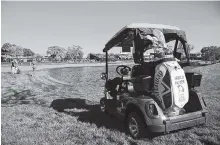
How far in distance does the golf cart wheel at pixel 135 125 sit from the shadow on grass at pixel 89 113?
55 centimetres

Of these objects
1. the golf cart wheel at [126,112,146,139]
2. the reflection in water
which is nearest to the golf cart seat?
the golf cart wheel at [126,112,146,139]

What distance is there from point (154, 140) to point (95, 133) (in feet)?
4.58

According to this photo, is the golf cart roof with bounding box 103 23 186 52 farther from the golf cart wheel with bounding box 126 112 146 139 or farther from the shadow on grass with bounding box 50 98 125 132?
the shadow on grass with bounding box 50 98 125 132

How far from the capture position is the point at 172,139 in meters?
4.06

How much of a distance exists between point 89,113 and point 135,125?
2562mm

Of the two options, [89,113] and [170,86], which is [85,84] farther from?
[170,86]

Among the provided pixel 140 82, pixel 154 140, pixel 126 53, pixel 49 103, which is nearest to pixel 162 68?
pixel 140 82

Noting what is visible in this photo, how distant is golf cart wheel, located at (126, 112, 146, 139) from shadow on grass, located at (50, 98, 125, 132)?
0.55 meters

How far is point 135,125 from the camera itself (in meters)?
4.05

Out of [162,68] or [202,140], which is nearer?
[162,68]

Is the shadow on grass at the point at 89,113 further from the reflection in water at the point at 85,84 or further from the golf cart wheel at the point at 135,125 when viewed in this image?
the reflection in water at the point at 85,84

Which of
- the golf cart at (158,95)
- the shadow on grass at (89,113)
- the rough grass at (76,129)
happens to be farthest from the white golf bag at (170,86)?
the shadow on grass at (89,113)

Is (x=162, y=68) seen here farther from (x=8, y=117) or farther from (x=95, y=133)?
(x=8, y=117)

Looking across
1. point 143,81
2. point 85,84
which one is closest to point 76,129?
point 143,81
